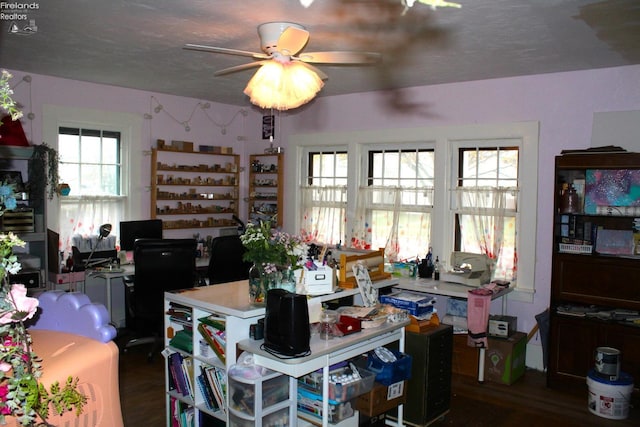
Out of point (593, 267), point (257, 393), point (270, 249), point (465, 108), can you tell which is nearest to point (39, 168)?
point (270, 249)

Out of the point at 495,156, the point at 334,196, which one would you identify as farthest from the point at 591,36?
the point at 334,196

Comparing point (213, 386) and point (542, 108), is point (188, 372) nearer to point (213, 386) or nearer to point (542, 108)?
point (213, 386)

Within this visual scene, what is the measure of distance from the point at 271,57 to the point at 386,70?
196 cm

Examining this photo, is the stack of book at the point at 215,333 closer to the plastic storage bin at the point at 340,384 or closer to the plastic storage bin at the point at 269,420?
the plastic storage bin at the point at 269,420

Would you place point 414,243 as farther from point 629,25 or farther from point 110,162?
point 110,162

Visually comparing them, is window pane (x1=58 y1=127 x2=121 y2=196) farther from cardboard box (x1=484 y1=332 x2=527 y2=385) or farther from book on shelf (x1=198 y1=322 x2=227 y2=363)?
cardboard box (x1=484 y1=332 x2=527 y2=385)

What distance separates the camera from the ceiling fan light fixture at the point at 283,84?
10.1 ft

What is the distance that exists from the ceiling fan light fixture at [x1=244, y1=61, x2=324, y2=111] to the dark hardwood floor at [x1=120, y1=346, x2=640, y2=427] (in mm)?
2324

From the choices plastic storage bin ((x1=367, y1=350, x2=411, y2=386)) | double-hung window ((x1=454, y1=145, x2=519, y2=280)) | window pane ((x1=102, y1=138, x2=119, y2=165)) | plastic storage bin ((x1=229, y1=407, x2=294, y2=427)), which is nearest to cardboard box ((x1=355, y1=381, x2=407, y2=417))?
plastic storage bin ((x1=367, y1=350, x2=411, y2=386))

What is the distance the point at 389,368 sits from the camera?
317 centimetres

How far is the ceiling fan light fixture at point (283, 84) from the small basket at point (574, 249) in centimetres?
258

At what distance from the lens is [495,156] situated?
5.10 m

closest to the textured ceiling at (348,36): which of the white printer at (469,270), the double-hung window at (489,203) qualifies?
the double-hung window at (489,203)

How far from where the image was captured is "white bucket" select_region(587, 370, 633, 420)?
3783 mm
